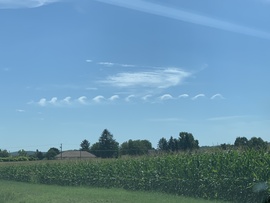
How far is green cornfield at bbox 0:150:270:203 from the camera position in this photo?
19.2m

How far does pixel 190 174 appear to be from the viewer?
23.4 metres

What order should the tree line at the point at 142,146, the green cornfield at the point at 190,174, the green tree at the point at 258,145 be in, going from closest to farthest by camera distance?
1. the green cornfield at the point at 190,174
2. the green tree at the point at 258,145
3. the tree line at the point at 142,146

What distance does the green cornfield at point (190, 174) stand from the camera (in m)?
19.2

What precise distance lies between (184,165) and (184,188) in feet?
4.13

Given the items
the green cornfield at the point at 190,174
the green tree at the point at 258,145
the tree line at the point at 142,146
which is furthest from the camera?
the tree line at the point at 142,146

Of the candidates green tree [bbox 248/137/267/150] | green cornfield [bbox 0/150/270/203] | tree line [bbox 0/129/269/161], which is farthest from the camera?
tree line [bbox 0/129/269/161]

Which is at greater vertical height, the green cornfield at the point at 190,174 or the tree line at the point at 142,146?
the tree line at the point at 142,146

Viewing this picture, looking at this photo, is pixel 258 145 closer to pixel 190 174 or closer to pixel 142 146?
pixel 190 174

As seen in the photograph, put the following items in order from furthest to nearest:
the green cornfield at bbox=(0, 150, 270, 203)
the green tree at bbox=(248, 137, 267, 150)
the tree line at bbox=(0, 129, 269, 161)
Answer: the tree line at bbox=(0, 129, 269, 161)
the green tree at bbox=(248, 137, 267, 150)
the green cornfield at bbox=(0, 150, 270, 203)

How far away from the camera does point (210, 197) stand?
21.3 m

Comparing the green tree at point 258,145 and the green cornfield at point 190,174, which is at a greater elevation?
the green tree at point 258,145

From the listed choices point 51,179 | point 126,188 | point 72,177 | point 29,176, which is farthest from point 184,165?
point 29,176

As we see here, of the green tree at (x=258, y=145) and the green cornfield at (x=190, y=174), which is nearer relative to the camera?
the green cornfield at (x=190, y=174)

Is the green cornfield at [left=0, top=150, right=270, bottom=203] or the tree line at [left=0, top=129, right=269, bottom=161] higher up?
the tree line at [left=0, top=129, right=269, bottom=161]
